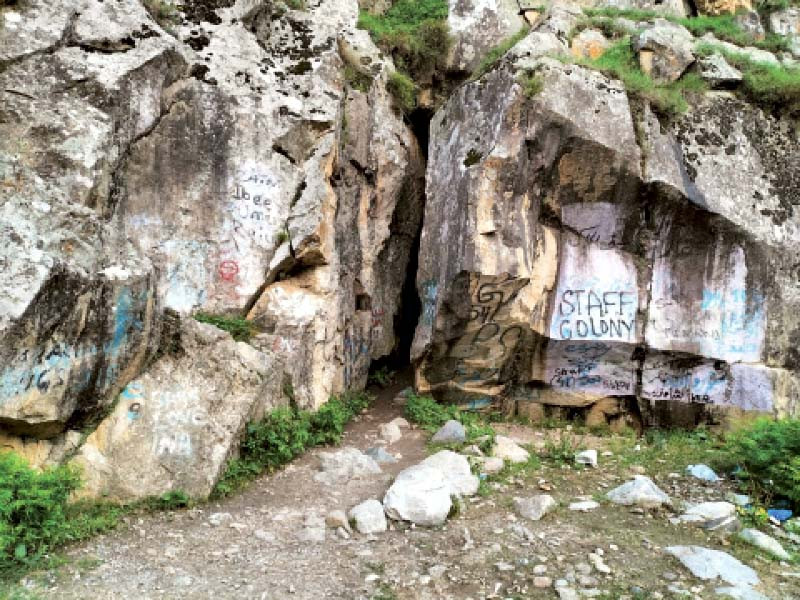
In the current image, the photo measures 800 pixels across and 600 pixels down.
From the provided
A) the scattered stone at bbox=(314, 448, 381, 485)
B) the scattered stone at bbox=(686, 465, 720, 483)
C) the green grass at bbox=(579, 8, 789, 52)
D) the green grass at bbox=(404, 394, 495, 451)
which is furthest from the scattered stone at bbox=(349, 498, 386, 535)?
the green grass at bbox=(579, 8, 789, 52)

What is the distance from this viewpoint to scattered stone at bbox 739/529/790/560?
489 cm

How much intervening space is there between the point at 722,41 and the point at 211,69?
964 cm

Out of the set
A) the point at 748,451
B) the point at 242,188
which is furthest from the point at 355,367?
the point at 748,451

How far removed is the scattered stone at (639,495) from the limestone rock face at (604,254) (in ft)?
10.8

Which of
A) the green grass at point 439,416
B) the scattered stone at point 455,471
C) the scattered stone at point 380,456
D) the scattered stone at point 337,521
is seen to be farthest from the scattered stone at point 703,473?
the scattered stone at point 337,521

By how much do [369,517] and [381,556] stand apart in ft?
1.79

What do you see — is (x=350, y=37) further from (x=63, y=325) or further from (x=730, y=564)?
(x=730, y=564)

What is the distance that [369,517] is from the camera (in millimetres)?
5391

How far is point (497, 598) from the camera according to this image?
167 inches

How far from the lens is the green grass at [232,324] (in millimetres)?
7633

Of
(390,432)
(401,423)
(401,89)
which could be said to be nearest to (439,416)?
(401,423)

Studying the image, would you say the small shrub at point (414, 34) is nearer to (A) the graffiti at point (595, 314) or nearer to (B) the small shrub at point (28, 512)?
(A) the graffiti at point (595, 314)

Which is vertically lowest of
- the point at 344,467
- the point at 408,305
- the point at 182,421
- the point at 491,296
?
the point at 344,467

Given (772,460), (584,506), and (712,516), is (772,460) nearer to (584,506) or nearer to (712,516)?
(712,516)
